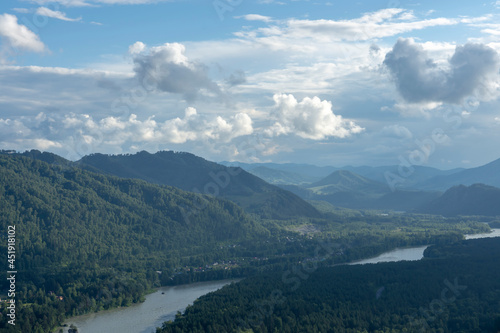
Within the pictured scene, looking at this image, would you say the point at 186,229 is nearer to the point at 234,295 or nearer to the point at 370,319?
the point at 234,295

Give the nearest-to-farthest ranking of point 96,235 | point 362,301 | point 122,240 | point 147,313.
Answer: point 362,301 → point 147,313 → point 96,235 → point 122,240

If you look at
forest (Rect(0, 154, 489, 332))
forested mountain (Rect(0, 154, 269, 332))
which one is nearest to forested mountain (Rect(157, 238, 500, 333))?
forest (Rect(0, 154, 489, 332))

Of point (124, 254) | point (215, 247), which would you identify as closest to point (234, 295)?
point (124, 254)

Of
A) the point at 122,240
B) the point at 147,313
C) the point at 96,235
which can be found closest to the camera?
the point at 147,313

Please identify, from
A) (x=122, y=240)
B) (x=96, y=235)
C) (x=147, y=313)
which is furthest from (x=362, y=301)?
(x=96, y=235)

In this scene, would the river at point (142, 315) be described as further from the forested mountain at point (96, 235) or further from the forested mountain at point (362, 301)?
the forested mountain at point (362, 301)

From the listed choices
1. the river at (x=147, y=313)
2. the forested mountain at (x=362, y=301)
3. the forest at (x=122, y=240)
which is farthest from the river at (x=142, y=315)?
the forested mountain at (x=362, y=301)

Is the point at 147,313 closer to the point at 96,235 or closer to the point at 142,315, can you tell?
the point at 142,315
